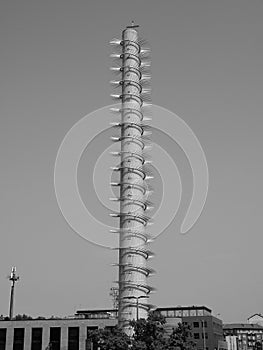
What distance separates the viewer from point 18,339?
262 feet

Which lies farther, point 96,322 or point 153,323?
point 96,322

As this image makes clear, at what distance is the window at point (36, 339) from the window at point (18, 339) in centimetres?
165

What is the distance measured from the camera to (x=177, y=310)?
12200 cm

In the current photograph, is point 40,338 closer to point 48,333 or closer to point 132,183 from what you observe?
point 48,333

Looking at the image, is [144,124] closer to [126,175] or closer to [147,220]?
[126,175]

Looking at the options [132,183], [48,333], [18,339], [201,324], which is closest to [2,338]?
[18,339]

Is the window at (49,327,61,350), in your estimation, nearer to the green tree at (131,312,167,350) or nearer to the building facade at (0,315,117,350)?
the building facade at (0,315,117,350)

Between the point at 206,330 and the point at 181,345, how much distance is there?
7009cm

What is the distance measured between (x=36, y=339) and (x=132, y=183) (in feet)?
93.4

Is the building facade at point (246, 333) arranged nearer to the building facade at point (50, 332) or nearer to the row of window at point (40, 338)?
the building facade at point (50, 332)

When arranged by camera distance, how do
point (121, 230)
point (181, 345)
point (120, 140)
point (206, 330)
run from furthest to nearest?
1. point (206, 330)
2. point (120, 140)
3. point (121, 230)
4. point (181, 345)

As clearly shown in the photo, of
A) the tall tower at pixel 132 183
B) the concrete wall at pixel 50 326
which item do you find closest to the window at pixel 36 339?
the concrete wall at pixel 50 326

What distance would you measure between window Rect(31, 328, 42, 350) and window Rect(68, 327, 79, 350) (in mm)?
4536

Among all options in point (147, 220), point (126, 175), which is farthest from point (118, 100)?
point (147, 220)
